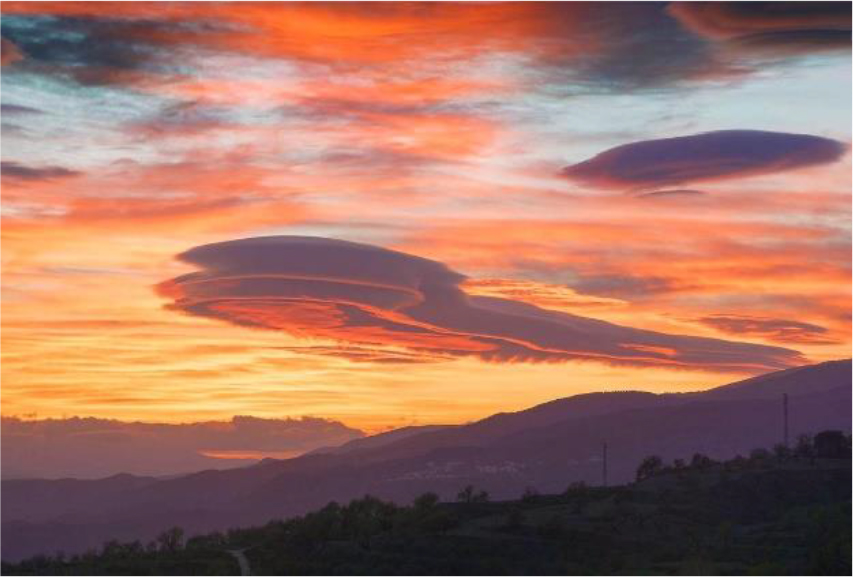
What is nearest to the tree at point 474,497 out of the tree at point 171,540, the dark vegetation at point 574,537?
the dark vegetation at point 574,537

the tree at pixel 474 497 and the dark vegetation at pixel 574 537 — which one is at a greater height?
the tree at pixel 474 497

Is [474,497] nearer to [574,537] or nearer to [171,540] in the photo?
[171,540]

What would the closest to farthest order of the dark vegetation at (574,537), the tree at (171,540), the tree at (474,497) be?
the dark vegetation at (574,537)
the tree at (171,540)
the tree at (474,497)

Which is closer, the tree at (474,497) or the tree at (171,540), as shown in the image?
the tree at (171,540)

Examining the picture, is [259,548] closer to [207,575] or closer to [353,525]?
[353,525]

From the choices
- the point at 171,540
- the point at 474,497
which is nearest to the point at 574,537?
the point at 474,497

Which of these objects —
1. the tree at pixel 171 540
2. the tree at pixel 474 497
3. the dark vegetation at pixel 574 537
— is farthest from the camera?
the tree at pixel 474 497

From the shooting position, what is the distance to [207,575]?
10531cm

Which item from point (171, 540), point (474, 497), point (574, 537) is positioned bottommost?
point (171, 540)

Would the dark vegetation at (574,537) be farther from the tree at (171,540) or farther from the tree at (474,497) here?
the tree at (474,497)

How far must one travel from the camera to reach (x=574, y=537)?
119438 mm

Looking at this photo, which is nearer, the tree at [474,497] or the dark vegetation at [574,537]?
the dark vegetation at [574,537]

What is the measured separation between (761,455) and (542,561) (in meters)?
61.9

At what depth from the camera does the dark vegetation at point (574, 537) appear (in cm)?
11019
